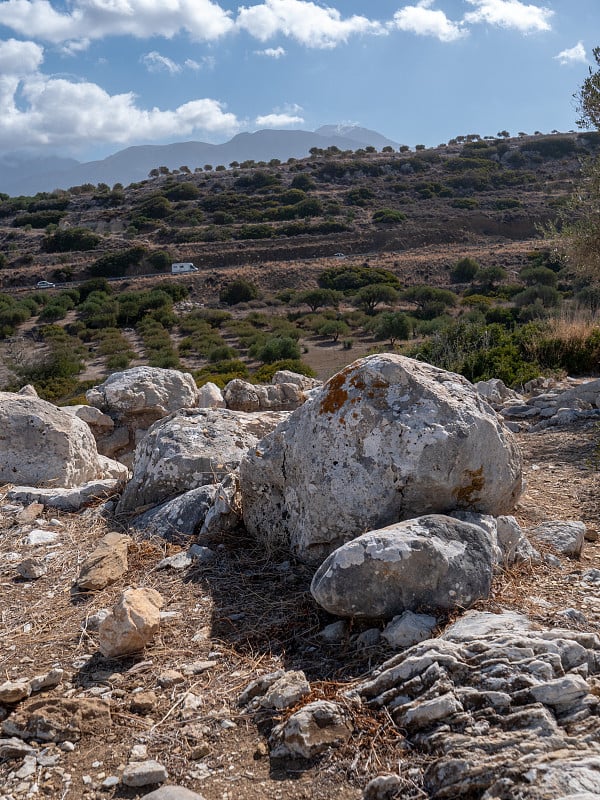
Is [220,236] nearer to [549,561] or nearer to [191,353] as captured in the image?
[191,353]

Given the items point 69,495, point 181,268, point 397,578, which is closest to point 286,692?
point 397,578

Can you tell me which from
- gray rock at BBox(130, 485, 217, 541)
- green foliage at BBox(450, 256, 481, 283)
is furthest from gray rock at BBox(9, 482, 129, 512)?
green foliage at BBox(450, 256, 481, 283)

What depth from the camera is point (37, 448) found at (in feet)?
18.9

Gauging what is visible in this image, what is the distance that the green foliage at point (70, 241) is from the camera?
166 feet

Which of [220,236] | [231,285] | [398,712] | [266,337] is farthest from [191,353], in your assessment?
[398,712]

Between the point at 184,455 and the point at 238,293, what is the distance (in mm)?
37040

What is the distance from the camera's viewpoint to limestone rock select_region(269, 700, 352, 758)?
2.17 metres

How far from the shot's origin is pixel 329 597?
9.34 feet

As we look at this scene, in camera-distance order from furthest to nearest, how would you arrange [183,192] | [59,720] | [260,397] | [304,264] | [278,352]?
[183,192] → [304,264] → [278,352] → [260,397] → [59,720]

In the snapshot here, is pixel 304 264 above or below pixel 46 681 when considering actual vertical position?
above

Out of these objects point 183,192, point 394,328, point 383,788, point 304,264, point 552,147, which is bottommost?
point 394,328

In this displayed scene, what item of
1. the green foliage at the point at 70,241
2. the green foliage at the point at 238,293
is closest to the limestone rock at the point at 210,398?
the green foliage at the point at 238,293

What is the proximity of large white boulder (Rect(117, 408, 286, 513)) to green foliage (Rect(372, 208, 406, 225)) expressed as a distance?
5029cm

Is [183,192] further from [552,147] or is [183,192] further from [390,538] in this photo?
[390,538]
